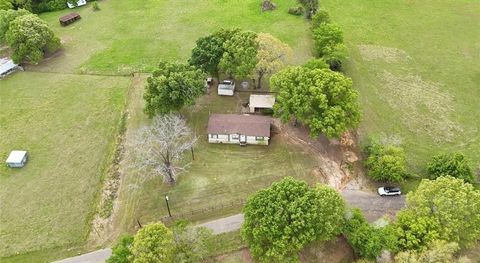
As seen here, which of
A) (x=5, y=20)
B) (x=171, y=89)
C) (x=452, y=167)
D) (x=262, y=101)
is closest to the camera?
(x=452, y=167)

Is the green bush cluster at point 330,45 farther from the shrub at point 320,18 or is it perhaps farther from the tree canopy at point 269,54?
the tree canopy at point 269,54

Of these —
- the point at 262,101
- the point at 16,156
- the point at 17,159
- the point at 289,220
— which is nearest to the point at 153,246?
the point at 289,220

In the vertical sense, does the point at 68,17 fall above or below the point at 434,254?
above

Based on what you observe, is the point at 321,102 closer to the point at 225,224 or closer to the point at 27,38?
the point at 225,224

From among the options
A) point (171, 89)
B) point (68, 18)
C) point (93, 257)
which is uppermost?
point (68, 18)

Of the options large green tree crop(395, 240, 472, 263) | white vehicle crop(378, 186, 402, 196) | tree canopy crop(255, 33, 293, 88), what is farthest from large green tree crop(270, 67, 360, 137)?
large green tree crop(395, 240, 472, 263)

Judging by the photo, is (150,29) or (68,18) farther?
(68,18)
